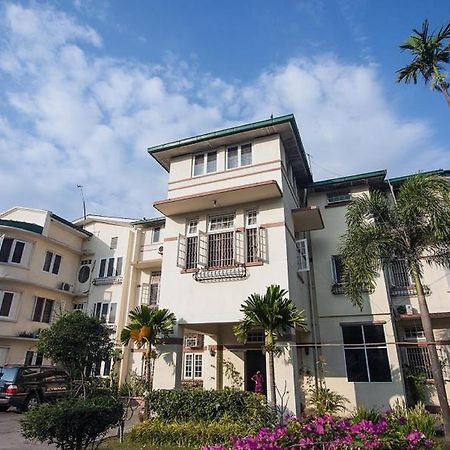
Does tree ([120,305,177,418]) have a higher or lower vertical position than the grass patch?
higher

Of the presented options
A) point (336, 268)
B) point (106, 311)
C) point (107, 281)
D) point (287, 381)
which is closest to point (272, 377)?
point (287, 381)

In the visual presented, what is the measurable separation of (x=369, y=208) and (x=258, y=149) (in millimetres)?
5157

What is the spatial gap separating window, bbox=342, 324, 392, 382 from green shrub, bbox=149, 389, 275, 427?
5640mm

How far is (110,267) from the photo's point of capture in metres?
24.8

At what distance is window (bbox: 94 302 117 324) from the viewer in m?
23.1

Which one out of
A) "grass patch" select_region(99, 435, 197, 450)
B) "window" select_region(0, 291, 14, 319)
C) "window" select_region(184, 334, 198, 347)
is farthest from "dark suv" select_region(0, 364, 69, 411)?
"window" select_region(0, 291, 14, 319)

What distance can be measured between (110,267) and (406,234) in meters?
19.7

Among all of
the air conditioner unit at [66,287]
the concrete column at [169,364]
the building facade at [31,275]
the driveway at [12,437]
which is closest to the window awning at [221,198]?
the concrete column at [169,364]

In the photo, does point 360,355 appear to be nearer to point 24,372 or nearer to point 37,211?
point 24,372

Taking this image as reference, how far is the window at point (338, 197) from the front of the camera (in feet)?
57.9

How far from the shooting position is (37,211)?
78.3 feet

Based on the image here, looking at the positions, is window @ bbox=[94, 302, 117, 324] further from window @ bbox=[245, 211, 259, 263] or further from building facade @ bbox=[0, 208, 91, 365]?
window @ bbox=[245, 211, 259, 263]

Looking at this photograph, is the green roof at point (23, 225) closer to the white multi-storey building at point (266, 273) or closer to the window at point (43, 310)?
the window at point (43, 310)

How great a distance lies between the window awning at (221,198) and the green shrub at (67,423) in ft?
27.5
